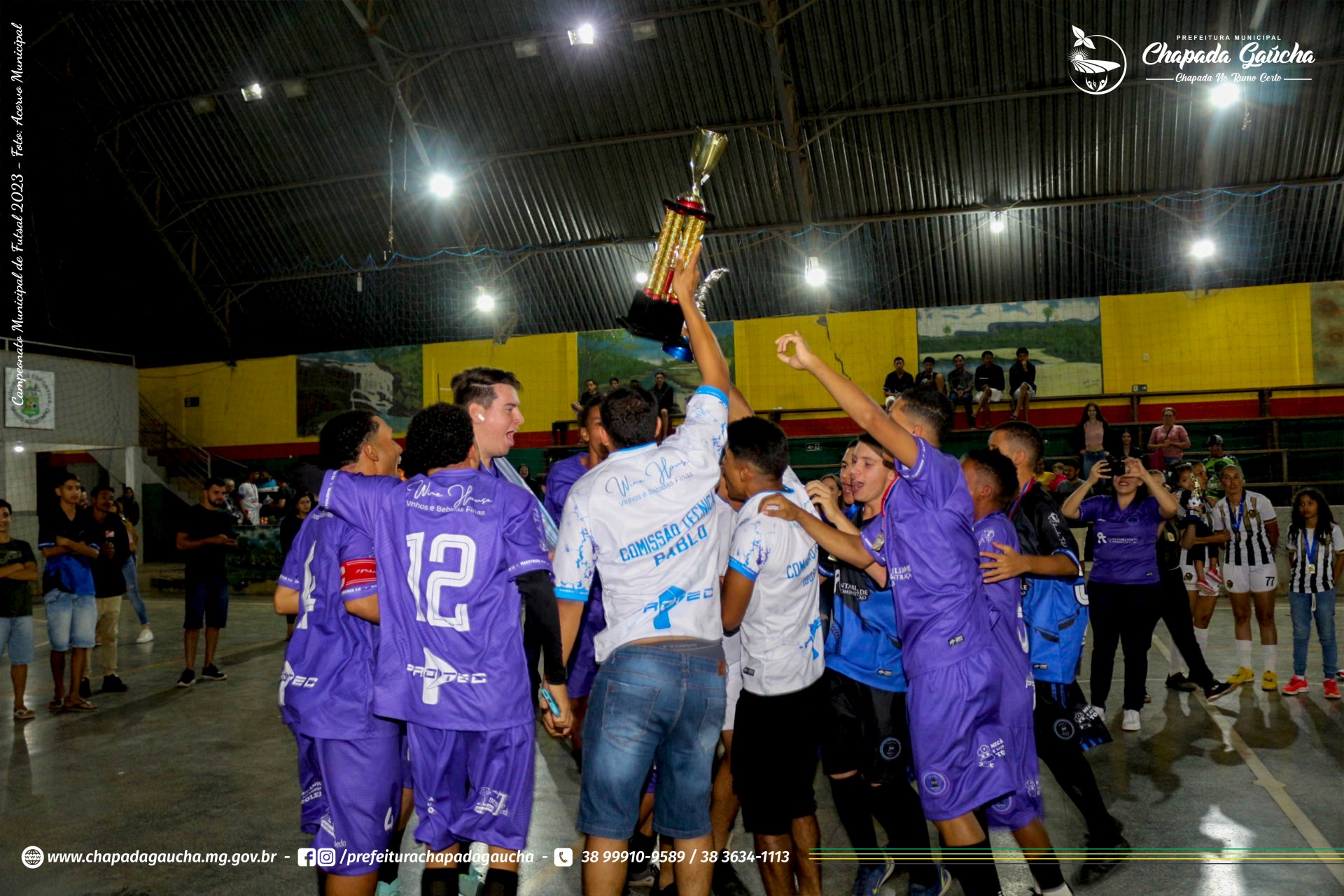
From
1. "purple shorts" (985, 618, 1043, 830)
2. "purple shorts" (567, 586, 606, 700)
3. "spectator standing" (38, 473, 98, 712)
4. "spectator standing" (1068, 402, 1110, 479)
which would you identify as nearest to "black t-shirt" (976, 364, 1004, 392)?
"spectator standing" (1068, 402, 1110, 479)

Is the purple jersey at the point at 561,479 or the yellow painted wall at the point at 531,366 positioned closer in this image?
the purple jersey at the point at 561,479

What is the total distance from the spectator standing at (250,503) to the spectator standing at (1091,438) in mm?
17008

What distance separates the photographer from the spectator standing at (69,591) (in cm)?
782

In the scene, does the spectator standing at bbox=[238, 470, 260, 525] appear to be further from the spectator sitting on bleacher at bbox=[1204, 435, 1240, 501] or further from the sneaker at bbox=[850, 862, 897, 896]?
the sneaker at bbox=[850, 862, 897, 896]

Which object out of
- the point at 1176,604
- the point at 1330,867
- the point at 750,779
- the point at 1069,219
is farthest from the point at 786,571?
the point at 1069,219

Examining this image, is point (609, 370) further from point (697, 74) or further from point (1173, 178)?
point (1173, 178)

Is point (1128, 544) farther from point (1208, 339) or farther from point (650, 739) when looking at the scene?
point (1208, 339)

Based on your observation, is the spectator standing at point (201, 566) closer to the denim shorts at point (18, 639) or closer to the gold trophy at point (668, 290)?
the denim shorts at point (18, 639)

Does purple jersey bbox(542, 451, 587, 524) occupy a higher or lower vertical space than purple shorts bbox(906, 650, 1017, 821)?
higher

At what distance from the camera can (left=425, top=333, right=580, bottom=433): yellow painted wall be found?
22.9m

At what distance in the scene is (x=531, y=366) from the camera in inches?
911

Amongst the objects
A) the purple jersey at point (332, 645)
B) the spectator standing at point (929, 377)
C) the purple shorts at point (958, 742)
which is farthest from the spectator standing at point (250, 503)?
the purple shorts at point (958, 742)

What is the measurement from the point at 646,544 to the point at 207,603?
772 centimetres

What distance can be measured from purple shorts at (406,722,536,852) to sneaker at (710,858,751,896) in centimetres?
134
